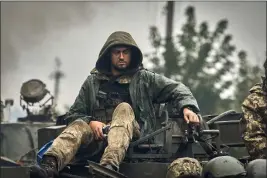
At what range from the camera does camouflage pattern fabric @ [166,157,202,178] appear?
6207 millimetres

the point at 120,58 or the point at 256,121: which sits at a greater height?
the point at 120,58

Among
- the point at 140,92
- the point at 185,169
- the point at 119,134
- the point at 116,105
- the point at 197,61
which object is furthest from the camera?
the point at 197,61

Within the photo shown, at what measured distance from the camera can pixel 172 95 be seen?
791 centimetres

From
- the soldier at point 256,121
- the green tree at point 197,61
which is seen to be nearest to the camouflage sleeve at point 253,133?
the soldier at point 256,121

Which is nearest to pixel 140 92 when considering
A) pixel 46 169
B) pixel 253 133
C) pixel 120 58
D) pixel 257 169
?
pixel 120 58

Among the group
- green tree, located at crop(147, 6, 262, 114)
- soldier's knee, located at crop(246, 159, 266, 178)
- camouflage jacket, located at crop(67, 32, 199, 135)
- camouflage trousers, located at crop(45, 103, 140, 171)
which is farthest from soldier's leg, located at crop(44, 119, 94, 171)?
green tree, located at crop(147, 6, 262, 114)

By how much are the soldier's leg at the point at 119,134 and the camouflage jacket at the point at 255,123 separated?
3.77ft

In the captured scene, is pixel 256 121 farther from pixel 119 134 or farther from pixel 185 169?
pixel 119 134

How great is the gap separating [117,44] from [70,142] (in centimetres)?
161

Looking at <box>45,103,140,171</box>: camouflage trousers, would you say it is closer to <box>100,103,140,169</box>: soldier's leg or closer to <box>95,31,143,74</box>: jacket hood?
<box>100,103,140,169</box>: soldier's leg

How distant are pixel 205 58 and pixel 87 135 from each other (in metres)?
25.3

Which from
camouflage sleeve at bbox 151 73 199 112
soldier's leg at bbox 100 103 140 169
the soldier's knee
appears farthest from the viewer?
camouflage sleeve at bbox 151 73 199 112

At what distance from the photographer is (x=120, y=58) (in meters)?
8.15

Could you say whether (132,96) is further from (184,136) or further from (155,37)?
(155,37)
